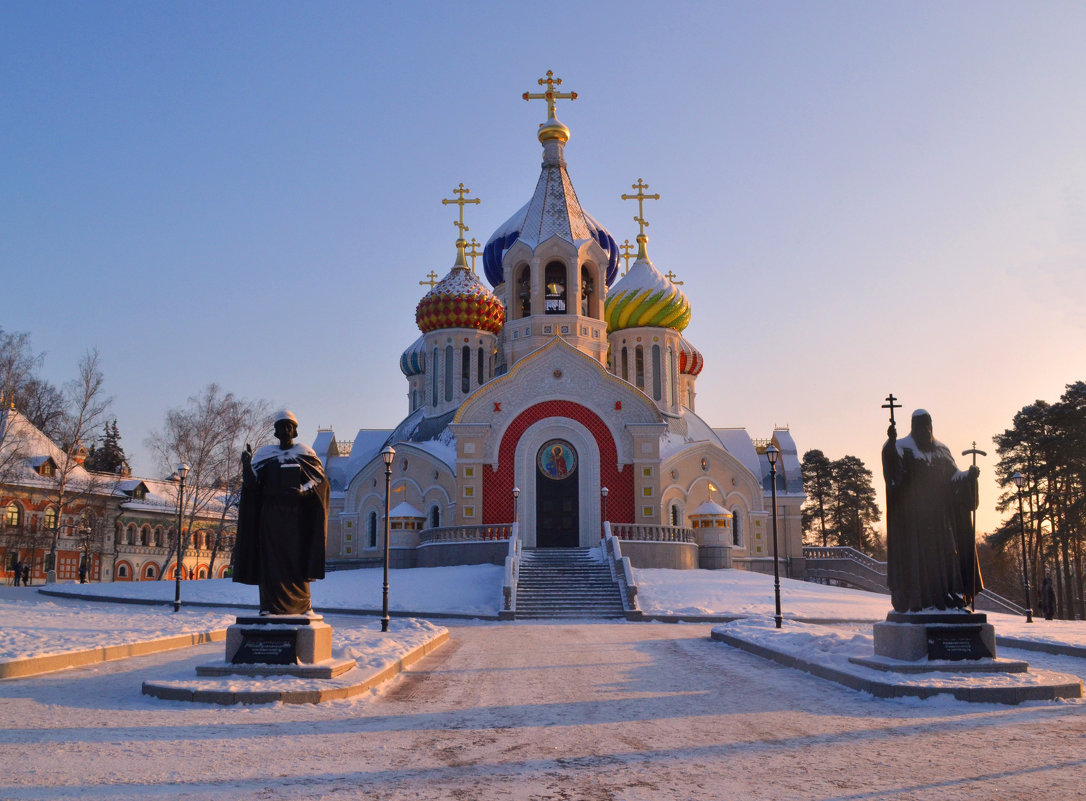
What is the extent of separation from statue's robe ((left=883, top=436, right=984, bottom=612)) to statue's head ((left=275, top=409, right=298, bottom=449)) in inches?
282

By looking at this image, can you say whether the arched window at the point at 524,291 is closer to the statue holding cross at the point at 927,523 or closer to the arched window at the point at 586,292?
the arched window at the point at 586,292

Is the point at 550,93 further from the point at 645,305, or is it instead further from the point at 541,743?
the point at 541,743

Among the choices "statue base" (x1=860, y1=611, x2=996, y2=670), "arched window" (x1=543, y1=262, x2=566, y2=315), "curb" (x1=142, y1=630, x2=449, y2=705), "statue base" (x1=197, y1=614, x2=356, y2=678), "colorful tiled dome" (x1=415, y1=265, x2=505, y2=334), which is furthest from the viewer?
"colorful tiled dome" (x1=415, y1=265, x2=505, y2=334)

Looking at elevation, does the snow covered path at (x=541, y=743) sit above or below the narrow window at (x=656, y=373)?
below

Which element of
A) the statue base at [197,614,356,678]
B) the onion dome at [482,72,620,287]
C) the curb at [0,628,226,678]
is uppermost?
the onion dome at [482,72,620,287]

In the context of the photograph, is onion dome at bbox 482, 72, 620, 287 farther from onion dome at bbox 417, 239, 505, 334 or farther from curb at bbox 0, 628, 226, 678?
curb at bbox 0, 628, 226, 678

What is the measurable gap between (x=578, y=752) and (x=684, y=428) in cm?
3353

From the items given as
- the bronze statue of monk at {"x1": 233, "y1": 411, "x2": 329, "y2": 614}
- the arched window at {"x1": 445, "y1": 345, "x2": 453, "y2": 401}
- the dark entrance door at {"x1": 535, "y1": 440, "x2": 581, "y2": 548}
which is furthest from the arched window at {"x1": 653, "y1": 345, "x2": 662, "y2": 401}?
the bronze statue of monk at {"x1": 233, "y1": 411, "x2": 329, "y2": 614}

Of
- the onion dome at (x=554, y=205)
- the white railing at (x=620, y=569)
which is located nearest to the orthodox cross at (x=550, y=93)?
the onion dome at (x=554, y=205)

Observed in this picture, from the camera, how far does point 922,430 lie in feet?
37.3

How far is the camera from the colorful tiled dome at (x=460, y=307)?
1601 inches

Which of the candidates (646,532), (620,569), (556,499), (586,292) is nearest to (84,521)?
(556,499)

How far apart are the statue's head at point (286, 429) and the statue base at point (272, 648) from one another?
2011 millimetres

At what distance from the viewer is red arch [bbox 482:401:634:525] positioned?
107ft
